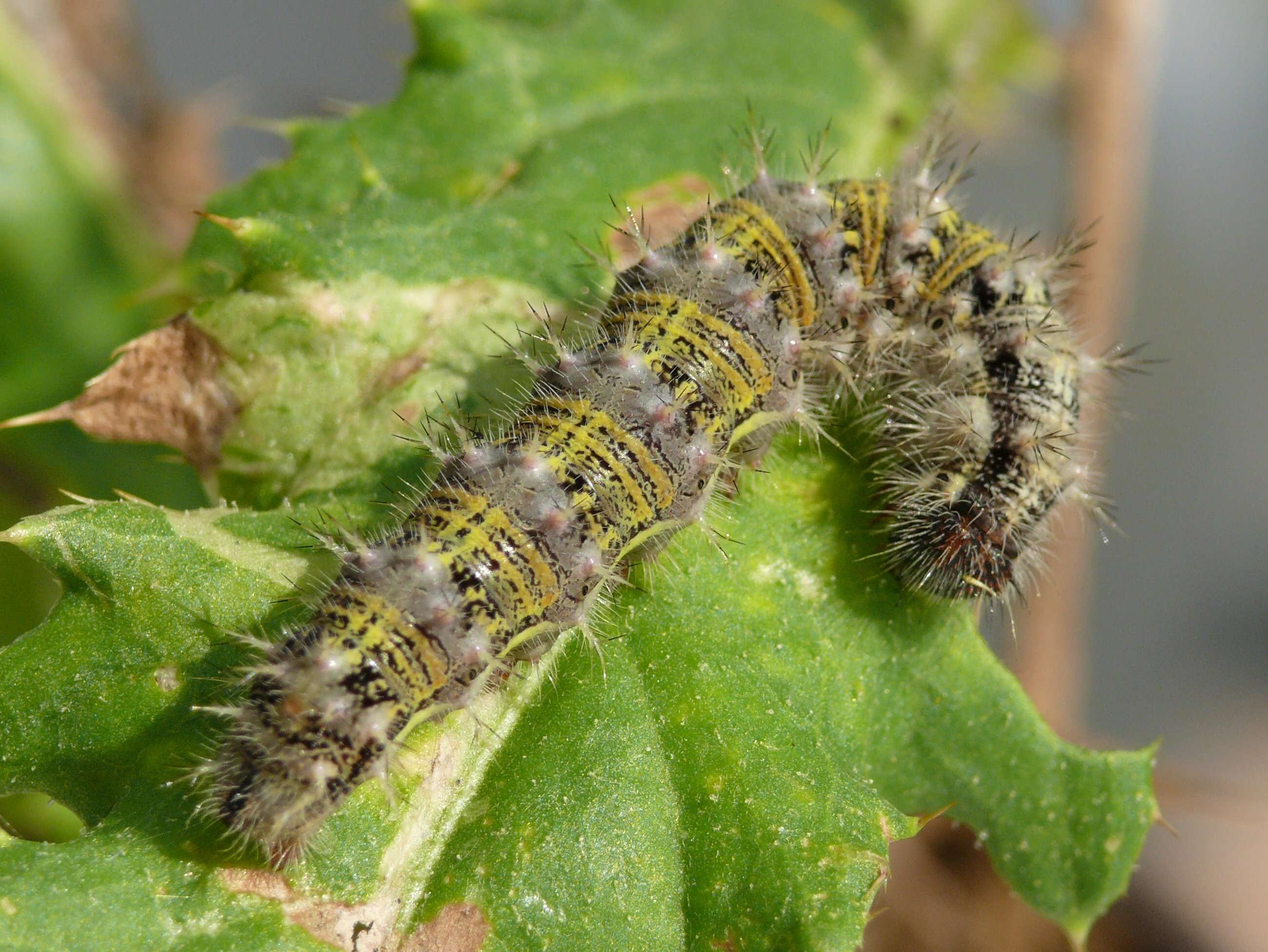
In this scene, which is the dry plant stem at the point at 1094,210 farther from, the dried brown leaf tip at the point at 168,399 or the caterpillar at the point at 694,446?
the dried brown leaf tip at the point at 168,399

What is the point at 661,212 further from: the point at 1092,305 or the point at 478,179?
the point at 1092,305

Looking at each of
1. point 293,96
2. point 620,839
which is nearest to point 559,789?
point 620,839

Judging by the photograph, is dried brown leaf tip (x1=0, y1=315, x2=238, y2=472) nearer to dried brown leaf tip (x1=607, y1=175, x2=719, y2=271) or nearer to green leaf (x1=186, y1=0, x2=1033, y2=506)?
green leaf (x1=186, y1=0, x2=1033, y2=506)

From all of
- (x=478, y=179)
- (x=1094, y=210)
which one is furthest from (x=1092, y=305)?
(x=478, y=179)

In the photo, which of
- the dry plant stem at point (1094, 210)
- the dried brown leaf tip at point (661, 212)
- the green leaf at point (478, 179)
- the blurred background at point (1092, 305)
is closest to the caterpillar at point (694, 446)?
the dried brown leaf tip at point (661, 212)

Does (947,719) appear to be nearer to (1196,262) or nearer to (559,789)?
(559,789)

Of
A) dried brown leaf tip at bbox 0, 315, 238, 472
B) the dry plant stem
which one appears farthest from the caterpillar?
the dry plant stem

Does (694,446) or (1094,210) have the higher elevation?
(694,446)
